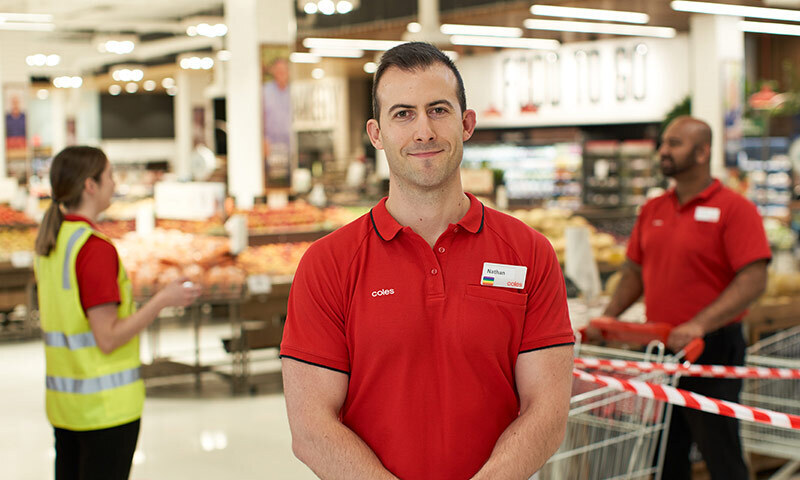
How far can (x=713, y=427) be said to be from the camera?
3.54 metres

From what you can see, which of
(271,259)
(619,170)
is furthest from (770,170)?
(271,259)

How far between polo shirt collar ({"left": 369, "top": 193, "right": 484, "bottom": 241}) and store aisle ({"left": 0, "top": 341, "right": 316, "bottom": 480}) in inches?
135

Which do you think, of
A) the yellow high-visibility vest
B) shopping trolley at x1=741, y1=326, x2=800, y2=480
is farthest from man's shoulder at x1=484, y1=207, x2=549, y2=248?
shopping trolley at x1=741, y1=326, x2=800, y2=480

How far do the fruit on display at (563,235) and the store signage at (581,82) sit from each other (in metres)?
8.10

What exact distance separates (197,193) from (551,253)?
21.9ft

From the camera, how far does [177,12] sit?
54.6 feet

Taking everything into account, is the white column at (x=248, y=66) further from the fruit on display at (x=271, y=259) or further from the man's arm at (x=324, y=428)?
the man's arm at (x=324, y=428)

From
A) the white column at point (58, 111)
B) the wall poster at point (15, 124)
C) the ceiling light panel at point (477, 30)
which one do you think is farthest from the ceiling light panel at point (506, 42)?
the white column at point (58, 111)

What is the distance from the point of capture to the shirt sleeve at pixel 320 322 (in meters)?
1.81

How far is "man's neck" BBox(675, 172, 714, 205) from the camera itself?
3758 millimetres

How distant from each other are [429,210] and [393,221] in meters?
0.08

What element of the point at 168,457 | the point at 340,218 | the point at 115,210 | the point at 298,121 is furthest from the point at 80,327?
the point at 298,121

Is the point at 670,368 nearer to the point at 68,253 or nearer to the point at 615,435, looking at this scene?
the point at 615,435

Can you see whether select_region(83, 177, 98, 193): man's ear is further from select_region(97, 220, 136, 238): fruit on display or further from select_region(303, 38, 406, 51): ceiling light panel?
select_region(303, 38, 406, 51): ceiling light panel
